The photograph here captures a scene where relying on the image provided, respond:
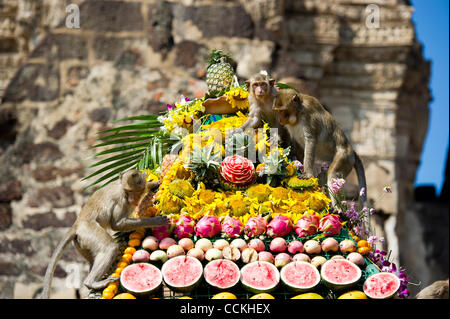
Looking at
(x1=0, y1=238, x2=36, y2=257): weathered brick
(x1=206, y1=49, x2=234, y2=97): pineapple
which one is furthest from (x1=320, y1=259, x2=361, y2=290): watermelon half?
(x1=0, y1=238, x2=36, y2=257): weathered brick

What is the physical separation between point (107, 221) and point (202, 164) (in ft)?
1.95

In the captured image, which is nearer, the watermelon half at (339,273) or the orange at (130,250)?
the watermelon half at (339,273)

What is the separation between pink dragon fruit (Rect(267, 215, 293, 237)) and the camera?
305cm

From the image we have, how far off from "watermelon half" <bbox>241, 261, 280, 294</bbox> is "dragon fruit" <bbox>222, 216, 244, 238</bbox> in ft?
0.79

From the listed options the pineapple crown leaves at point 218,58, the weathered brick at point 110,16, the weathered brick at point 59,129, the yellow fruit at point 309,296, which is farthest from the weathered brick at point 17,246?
the yellow fruit at point 309,296

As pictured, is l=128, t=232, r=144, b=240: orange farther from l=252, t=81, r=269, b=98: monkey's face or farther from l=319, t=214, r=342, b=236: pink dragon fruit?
l=252, t=81, r=269, b=98: monkey's face

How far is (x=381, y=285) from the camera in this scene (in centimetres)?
273

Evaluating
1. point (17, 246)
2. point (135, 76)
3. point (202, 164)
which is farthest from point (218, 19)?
point (202, 164)

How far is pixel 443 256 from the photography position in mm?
7801

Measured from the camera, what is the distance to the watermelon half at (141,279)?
2.75m

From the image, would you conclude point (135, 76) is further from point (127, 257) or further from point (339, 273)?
point (339, 273)

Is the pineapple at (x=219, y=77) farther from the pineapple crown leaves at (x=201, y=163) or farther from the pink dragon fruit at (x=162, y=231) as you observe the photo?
the pink dragon fruit at (x=162, y=231)

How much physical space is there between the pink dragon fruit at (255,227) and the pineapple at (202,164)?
0.41 metres
